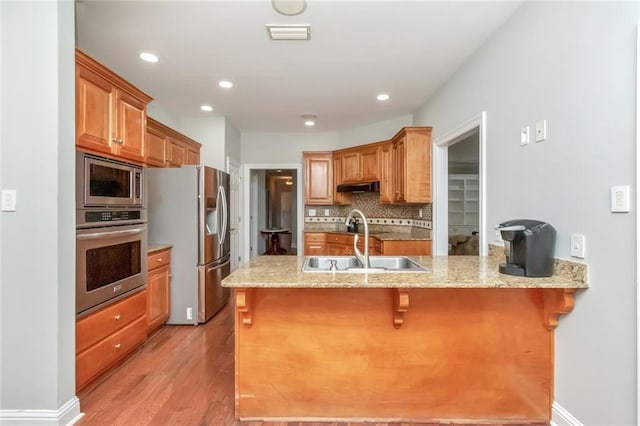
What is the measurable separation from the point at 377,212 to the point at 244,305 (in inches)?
147

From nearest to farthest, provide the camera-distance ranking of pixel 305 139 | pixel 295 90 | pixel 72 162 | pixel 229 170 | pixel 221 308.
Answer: pixel 72 162 → pixel 295 90 → pixel 221 308 → pixel 229 170 → pixel 305 139

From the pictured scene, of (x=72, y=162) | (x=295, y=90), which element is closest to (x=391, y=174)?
(x=295, y=90)

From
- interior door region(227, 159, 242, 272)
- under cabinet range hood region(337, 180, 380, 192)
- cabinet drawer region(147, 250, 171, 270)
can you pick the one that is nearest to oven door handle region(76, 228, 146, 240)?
cabinet drawer region(147, 250, 171, 270)

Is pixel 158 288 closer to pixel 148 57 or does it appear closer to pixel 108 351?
pixel 108 351

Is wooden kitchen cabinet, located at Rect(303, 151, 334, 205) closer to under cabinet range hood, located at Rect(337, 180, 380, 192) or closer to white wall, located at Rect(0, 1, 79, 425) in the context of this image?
under cabinet range hood, located at Rect(337, 180, 380, 192)

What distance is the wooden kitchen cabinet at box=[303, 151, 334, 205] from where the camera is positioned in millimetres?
5445

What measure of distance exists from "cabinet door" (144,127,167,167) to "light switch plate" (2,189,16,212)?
1.78 meters

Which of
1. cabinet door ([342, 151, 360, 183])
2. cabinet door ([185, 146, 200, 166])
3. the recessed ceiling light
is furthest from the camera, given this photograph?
cabinet door ([342, 151, 360, 183])

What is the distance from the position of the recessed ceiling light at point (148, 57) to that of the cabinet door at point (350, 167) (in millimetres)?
2968

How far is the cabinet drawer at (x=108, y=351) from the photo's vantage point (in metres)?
2.06

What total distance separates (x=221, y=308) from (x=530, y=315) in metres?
3.18

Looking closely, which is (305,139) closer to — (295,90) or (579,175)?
(295,90)

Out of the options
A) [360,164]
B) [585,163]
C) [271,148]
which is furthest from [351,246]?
[585,163]

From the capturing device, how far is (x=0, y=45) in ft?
5.70
